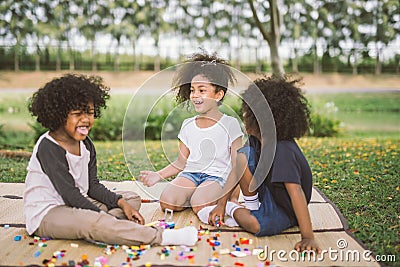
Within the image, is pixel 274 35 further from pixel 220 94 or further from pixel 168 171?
pixel 168 171

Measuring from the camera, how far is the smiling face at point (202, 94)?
3441mm

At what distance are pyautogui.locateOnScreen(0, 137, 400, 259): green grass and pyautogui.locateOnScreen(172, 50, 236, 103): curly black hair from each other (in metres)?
0.61

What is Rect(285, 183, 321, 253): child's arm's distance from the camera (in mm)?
2650

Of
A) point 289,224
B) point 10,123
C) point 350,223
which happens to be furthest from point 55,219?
point 10,123

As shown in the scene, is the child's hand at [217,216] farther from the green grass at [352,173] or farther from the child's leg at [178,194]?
the green grass at [352,173]

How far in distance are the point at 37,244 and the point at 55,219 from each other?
17 cm

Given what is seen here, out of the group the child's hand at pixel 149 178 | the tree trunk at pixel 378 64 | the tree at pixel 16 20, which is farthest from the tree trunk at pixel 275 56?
the tree at pixel 16 20

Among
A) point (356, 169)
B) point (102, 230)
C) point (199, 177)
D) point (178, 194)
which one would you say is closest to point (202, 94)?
point (199, 177)

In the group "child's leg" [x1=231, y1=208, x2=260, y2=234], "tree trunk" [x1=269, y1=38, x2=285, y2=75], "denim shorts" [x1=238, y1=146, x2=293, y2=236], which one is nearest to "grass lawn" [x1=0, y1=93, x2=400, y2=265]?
"denim shorts" [x1=238, y1=146, x2=293, y2=236]

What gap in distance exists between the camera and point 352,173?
473 cm

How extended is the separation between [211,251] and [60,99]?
123 centimetres

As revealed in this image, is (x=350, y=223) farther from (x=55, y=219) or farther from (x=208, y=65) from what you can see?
(x=55, y=219)

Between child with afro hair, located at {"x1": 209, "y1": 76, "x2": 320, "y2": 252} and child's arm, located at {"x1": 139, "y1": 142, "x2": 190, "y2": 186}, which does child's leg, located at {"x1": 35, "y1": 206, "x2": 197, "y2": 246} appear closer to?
child with afro hair, located at {"x1": 209, "y1": 76, "x2": 320, "y2": 252}

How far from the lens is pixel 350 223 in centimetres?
318
